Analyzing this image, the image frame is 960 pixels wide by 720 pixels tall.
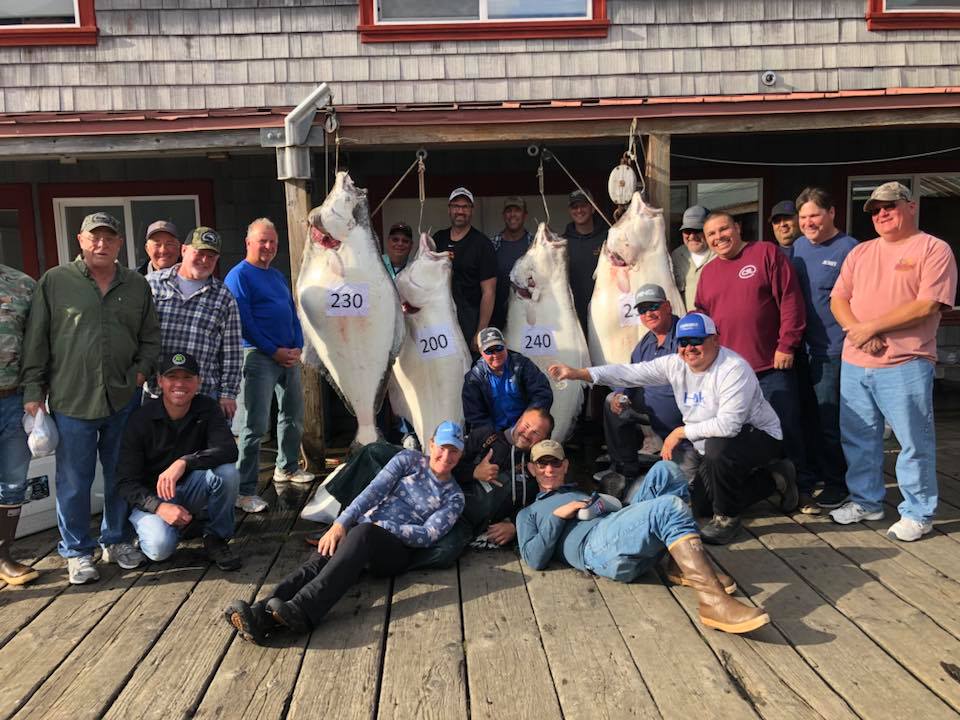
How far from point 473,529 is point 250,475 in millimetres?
1592

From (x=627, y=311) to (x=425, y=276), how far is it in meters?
1.35

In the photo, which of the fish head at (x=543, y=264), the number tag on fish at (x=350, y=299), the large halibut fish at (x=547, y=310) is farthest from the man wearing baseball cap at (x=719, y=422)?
the number tag on fish at (x=350, y=299)

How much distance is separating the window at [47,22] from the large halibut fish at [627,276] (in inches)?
Answer: 198

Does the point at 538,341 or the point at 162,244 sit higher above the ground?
the point at 162,244

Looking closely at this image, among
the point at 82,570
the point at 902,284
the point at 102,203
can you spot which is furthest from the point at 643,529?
the point at 102,203

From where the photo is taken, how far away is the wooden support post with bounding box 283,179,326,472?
4961 mm

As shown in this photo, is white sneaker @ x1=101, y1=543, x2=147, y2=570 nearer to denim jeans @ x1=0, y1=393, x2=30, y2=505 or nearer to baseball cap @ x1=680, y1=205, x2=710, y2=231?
denim jeans @ x1=0, y1=393, x2=30, y2=505

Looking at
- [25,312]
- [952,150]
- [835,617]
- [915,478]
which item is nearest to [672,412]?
[915,478]

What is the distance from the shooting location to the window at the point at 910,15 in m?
6.82

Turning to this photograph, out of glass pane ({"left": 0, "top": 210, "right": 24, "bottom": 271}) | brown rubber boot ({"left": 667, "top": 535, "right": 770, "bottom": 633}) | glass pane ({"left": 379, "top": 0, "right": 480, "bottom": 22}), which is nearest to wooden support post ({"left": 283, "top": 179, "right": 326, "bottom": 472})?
glass pane ({"left": 379, "top": 0, "right": 480, "bottom": 22})

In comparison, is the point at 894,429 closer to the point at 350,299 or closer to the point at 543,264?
the point at 543,264

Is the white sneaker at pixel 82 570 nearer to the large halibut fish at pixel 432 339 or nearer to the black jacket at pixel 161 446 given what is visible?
the black jacket at pixel 161 446

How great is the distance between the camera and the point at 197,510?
3822 millimetres

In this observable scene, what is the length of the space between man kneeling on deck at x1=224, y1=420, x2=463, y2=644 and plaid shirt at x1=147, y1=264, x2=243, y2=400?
1234 millimetres
